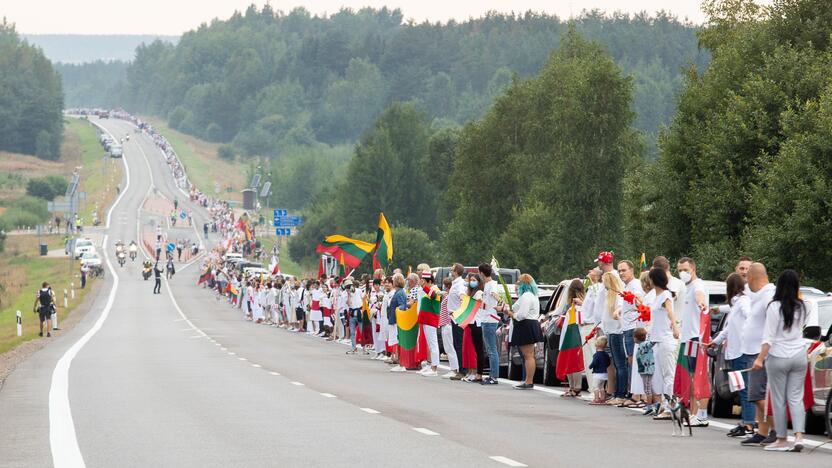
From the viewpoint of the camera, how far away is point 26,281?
10894 centimetres

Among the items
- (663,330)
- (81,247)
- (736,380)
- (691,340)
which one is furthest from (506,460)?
(81,247)

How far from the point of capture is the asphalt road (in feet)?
45.9

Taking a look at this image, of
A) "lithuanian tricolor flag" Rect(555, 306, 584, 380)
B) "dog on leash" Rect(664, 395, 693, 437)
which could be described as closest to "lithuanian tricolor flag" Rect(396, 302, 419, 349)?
"lithuanian tricolor flag" Rect(555, 306, 584, 380)

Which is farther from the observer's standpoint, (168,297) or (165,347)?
(168,297)

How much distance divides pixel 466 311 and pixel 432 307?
222 centimetres

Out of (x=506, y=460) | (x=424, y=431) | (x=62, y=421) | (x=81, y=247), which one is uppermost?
(x=506, y=460)

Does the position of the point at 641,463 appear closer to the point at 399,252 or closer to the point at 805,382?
the point at 805,382

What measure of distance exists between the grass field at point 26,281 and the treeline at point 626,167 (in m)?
19.9

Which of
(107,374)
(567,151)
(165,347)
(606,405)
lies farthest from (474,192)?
(606,405)

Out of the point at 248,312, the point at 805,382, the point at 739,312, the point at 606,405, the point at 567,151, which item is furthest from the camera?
the point at 567,151

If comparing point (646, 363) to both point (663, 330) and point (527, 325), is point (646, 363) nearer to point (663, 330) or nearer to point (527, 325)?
point (663, 330)

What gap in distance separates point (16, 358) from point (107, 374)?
30.4 feet

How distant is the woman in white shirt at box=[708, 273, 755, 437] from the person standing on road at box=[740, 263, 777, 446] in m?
0.18

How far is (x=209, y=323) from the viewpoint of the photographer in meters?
58.9
